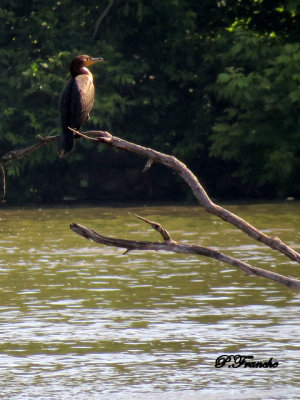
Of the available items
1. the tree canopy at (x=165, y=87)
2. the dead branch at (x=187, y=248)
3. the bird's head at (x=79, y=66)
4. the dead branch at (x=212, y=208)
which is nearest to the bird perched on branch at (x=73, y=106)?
the bird's head at (x=79, y=66)

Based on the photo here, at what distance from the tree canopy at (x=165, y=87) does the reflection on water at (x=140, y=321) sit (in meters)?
7.08

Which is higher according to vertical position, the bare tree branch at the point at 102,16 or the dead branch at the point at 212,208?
the bare tree branch at the point at 102,16

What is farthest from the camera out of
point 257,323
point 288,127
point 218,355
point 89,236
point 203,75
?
point 203,75

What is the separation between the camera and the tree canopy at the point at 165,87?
2664 cm

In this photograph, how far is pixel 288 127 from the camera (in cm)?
2697

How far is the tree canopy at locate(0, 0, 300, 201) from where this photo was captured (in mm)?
26641

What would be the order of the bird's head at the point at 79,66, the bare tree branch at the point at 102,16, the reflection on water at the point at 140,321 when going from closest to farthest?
the reflection on water at the point at 140,321 → the bird's head at the point at 79,66 → the bare tree branch at the point at 102,16

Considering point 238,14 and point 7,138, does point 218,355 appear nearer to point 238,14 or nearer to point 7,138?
point 7,138

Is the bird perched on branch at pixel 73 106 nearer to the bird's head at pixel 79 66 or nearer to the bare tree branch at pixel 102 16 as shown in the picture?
the bird's head at pixel 79 66

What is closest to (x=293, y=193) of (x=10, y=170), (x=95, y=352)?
(x=10, y=170)

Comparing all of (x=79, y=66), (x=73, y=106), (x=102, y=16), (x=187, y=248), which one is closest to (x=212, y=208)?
(x=187, y=248)

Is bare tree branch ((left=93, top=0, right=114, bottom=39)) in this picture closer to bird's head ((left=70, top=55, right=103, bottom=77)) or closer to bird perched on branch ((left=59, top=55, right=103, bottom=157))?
bird's head ((left=70, top=55, right=103, bottom=77))

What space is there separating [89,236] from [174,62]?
23.3 meters

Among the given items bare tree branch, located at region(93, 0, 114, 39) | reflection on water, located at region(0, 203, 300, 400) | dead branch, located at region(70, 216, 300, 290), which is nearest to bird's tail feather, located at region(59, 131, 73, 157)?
reflection on water, located at region(0, 203, 300, 400)
